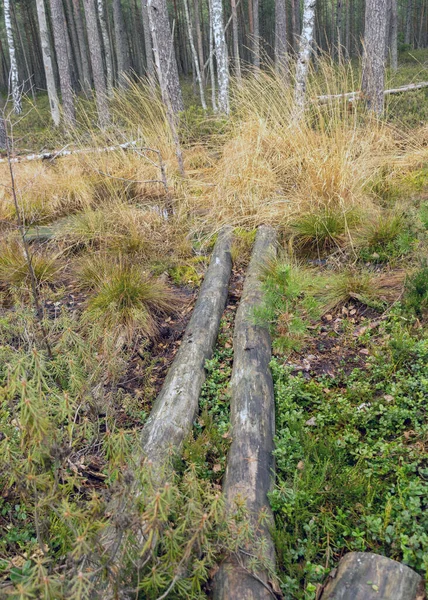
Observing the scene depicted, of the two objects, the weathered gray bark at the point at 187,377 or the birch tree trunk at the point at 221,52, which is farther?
the birch tree trunk at the point at 221,52

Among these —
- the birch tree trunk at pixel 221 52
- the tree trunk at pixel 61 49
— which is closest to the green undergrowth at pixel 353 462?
the birch tree trunk at pixel 221 52

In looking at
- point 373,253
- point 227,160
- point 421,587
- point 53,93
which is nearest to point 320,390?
point 421,587

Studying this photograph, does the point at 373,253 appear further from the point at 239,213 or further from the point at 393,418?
the point at 393,418

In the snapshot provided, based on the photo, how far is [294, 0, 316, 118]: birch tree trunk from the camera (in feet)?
20.1

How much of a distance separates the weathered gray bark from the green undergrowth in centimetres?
51

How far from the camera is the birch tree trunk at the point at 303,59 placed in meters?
6.14

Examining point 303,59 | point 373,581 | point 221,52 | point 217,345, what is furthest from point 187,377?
point 221,52

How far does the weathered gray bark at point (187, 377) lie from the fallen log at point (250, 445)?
0.72 ft

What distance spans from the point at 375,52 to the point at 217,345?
21.7ft

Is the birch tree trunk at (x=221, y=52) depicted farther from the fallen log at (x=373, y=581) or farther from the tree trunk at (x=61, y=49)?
the fallen log at (x=373, y=581)

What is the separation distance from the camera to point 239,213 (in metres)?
5.23

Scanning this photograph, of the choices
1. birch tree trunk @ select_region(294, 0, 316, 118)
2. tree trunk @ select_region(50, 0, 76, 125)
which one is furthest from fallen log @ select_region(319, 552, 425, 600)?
tree trunk @ select_region(50, 0, 76, 125)

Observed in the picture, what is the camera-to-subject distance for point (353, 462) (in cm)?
238

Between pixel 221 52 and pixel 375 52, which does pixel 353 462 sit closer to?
pixel 375 52
